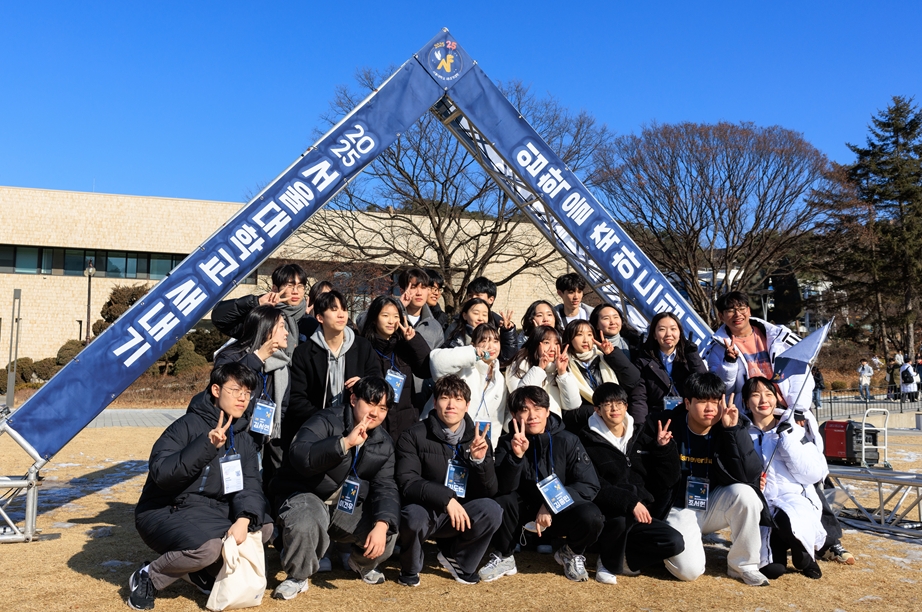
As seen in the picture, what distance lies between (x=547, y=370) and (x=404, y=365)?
42.2 inches

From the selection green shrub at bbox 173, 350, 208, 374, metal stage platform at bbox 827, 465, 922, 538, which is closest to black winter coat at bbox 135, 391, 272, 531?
metal stage platform at bbox 827, 465, 922, 538

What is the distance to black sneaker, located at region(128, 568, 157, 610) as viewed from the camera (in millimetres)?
4023

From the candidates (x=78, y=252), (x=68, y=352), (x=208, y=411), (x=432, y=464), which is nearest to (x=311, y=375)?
(x=208, y=411)

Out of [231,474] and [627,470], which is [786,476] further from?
[231,474]

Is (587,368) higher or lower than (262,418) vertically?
higher

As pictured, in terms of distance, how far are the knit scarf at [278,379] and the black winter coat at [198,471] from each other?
0.44 metres

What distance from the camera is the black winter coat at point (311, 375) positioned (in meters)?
5.05

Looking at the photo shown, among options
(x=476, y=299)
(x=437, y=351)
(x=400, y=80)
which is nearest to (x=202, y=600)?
(x=437, y=351)

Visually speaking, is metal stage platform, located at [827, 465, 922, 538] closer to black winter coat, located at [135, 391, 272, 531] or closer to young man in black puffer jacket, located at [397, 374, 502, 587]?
young man in black puffer jacket, located at [397, 374, 502, 587]

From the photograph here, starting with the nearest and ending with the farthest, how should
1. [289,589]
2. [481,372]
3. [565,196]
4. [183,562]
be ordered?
[183,562] < [289,589] < [481,372] < [565,196]

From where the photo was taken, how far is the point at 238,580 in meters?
4.07

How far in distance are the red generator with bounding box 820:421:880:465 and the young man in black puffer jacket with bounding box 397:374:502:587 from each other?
5.17 metres

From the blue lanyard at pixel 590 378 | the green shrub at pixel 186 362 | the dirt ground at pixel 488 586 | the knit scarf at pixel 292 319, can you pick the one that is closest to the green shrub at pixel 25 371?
the green shrub at pixel 186 362

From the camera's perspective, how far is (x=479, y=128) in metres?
6.38
